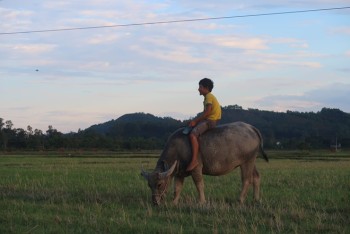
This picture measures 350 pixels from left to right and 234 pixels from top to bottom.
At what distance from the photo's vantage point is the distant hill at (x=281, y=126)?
9049 centimetres

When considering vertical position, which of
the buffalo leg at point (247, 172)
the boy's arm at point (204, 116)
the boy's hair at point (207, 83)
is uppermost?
→ the boy's hair at point (207, 83)

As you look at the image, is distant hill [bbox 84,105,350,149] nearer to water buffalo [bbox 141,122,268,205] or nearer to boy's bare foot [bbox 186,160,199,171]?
water buffalo [bbox 141,122,268,205]

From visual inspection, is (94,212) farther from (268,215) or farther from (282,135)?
(282,135)

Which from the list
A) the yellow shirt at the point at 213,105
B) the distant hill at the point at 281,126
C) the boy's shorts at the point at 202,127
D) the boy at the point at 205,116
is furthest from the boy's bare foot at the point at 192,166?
the distant hill at the point at 281,126

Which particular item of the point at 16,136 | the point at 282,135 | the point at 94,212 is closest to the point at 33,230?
the point at 94,212

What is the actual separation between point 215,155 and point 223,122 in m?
60.0

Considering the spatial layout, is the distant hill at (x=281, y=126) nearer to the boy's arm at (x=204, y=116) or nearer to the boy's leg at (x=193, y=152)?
the boy's arm at (x=204, y=116)

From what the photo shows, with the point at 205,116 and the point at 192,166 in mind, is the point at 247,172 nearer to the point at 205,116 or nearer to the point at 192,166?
the point at 192,166

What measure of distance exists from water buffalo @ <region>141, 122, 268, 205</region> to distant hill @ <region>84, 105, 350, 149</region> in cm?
7315

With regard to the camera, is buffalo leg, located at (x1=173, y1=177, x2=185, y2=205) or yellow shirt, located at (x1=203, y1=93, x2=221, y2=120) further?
yellow shirt, located at (x1=203, y1=93, x2=221, y2=120)

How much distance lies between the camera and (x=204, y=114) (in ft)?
38.6

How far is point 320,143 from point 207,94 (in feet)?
247

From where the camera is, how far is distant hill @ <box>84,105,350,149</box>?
90494 millimetres

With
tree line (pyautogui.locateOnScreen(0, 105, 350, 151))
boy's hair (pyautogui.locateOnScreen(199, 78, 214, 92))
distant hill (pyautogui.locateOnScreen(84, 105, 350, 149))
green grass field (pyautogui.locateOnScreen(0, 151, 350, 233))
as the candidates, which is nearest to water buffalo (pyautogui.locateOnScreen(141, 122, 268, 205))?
green grass field (pyautogui.locateOnScreen(0, 151, 350, 233))
